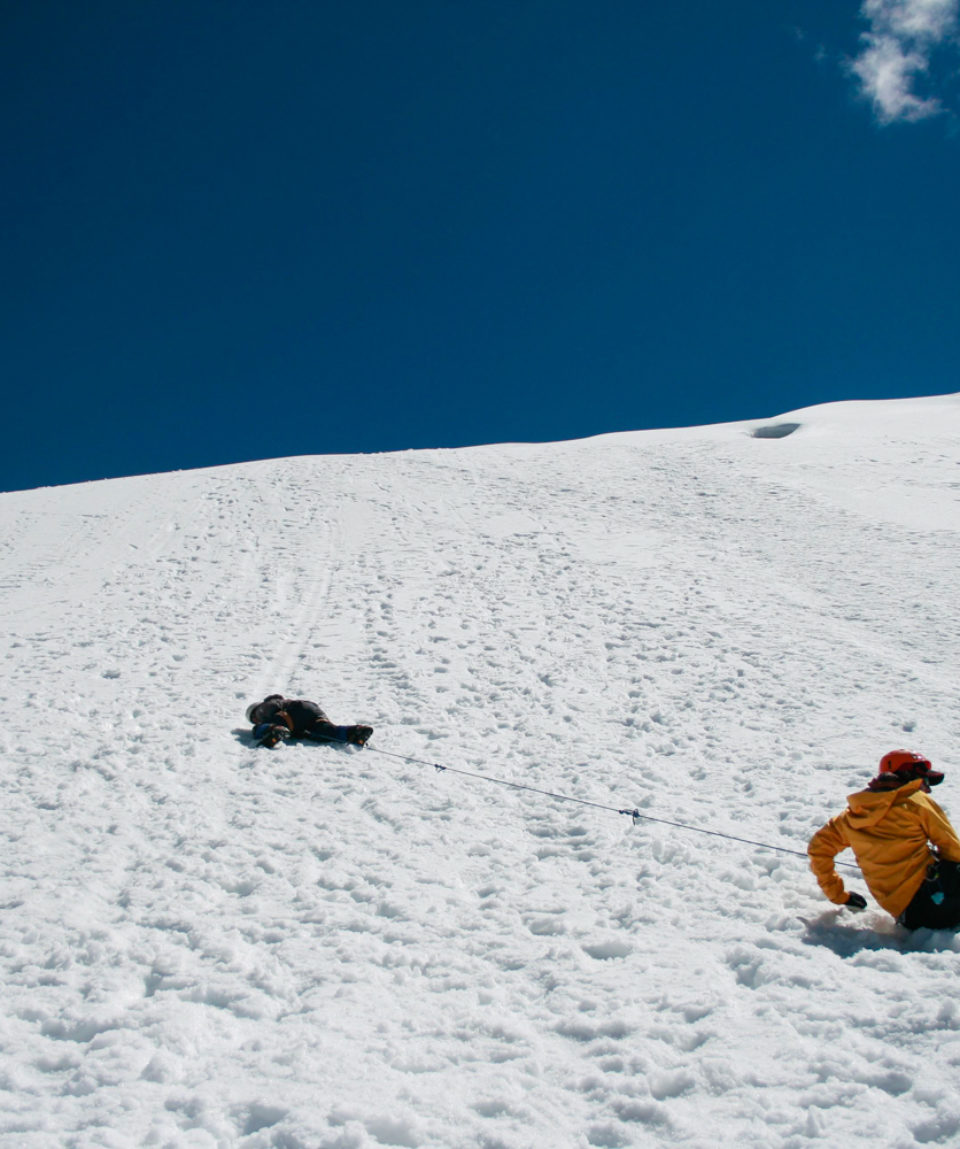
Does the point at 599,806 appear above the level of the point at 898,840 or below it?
above

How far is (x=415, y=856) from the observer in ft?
19.4

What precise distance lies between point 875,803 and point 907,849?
288 millimetres

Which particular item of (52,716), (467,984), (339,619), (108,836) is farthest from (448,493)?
(467,984)

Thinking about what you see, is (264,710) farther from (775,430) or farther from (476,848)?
(775,430)

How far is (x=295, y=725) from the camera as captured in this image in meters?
8.25

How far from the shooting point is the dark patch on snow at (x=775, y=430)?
1144 inches

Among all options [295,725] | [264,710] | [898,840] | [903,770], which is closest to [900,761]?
[903,770]

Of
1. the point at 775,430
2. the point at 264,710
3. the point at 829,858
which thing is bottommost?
the point at 829,858

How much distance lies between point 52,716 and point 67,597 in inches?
220

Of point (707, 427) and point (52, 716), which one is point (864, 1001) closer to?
point (52, 716)

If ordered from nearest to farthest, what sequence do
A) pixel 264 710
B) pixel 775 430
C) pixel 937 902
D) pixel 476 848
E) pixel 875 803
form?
pixel 937 902
pixel 875 803
pixel 476 848
pixel 264 710
pixel 775 430

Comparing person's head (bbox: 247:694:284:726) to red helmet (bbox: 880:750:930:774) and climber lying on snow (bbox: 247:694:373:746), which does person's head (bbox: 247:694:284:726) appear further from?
red helmet (bbox: 880:750:930:774)

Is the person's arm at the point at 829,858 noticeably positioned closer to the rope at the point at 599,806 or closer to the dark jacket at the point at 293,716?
the rope at the point at 599,806

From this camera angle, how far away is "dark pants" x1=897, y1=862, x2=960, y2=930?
437 centimetres
